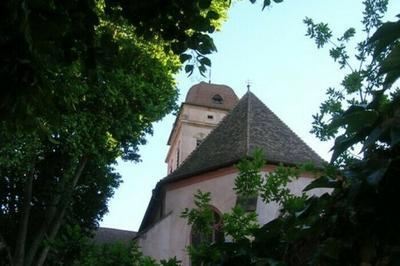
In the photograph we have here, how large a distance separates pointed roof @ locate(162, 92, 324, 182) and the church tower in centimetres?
935

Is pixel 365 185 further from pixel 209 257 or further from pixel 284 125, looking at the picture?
pixel 284 125

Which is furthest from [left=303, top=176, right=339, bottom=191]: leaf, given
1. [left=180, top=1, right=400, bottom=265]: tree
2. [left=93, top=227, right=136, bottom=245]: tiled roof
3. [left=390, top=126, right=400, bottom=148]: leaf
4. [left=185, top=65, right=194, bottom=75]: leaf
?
[left=93, top=227, right=136, bottom=245]: tiled roof

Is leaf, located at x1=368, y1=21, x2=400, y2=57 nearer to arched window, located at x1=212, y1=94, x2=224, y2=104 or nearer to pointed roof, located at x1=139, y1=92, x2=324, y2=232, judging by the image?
pointed roof, located at x1=139, y1=92, x2=324, y2=232

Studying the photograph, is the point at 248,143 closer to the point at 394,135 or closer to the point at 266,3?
the point at 266,3

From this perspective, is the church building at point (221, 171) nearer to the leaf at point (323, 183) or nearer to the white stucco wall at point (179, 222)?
the white stucco wall at point (179, 222)

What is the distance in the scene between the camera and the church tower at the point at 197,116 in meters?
30.4

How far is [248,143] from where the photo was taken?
1755cm

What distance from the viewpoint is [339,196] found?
174cm

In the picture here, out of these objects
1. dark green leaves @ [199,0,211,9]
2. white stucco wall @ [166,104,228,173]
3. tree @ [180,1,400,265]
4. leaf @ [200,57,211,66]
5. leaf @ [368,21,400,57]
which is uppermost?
white stucco wall @ [166,104,228,173]

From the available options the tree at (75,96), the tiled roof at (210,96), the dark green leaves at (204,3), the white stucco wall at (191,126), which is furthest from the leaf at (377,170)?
the tiled roof at (210,96)

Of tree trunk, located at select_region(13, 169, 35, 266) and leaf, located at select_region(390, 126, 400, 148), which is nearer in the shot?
leaf, located at select_region(390, 126, 400, 148)

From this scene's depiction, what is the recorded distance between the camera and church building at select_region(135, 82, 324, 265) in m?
16.4

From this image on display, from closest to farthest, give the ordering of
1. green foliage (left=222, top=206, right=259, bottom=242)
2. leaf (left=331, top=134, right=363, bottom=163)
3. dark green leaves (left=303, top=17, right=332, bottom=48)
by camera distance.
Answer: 1. leaf (left=331, top=134, right=363, bottom=163)
2. green foliage (left=222, top=206, right=259, bottom=242)
3. dark green leaves (left=303, top=17, right=332, bottom=48)

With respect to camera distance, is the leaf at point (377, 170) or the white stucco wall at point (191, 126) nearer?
the leaf at point (377, 170)
